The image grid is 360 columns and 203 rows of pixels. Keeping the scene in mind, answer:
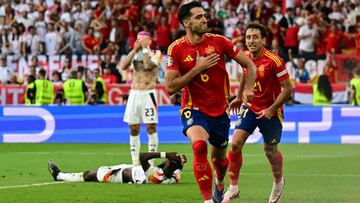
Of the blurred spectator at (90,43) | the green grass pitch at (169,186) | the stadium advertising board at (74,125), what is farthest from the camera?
the blurred spectator at (90,43)

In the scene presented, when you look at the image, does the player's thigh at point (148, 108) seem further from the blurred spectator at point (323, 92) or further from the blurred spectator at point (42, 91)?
the blurred spectator at point (42, 91)

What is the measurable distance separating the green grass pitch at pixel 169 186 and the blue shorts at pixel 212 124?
1445 millimetres

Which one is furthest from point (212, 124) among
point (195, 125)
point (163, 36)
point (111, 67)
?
point (163, 36)

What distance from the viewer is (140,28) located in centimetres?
3422

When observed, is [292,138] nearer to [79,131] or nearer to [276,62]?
[79,131]

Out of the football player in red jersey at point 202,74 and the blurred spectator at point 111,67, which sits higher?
the football player in red jersey at point 202,74

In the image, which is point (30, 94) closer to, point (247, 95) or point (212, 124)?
point (212, 124)

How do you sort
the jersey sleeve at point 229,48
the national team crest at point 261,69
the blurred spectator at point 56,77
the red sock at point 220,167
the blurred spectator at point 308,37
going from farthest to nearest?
the blurred spectator at point 56,77, the blurred spectator at point 308,37, the national team crest at point 261,69, the red sock at point 220,167, the jersey sleeve at point 229,48

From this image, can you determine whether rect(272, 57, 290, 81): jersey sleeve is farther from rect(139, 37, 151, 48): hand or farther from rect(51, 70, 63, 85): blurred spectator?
rect(51, 70, 63, 85): blurred spectator

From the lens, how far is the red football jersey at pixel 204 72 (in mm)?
11938

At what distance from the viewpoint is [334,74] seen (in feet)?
96.9

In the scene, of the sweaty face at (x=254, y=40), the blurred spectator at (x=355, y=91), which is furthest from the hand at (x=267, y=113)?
the blurred spectator at (x=355, y=91)

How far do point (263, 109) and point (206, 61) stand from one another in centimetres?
166

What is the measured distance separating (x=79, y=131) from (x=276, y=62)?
14.4 meters
